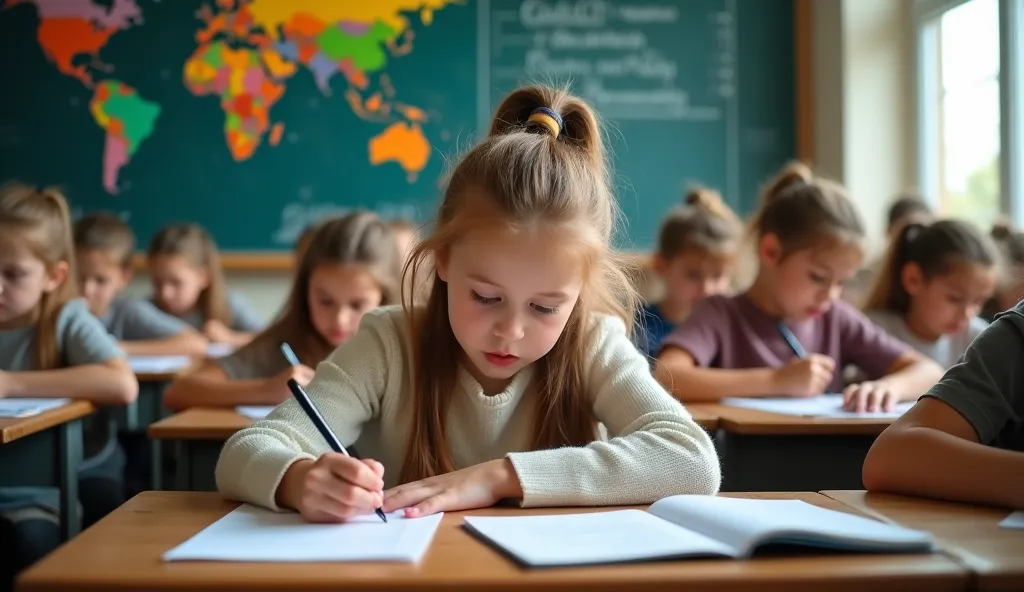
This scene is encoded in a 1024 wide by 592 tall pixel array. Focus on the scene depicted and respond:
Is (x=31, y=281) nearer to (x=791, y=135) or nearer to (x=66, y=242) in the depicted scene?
(x=66, y=242)

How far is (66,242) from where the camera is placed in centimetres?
247

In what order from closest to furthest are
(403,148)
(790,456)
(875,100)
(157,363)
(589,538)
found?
1. (589,538)
2. (790,456)
3. (157,363)
4. (875,100)
5. (403,148)

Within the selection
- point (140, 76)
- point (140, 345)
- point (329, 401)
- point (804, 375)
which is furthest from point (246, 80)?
point (329, 401)

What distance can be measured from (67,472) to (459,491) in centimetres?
128

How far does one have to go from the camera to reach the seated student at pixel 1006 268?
283 cm

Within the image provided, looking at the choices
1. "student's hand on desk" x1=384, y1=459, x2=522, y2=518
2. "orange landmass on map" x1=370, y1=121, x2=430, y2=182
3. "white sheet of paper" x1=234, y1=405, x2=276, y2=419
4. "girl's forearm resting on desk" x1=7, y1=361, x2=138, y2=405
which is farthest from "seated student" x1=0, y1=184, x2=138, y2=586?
"orange landmass on map" x1=370, y1=121, x2=430, y2=182

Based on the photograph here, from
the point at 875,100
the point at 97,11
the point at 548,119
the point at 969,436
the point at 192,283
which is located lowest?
the point at 969,436

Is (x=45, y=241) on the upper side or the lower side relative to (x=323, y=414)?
upper

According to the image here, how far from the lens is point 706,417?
1.97 metres

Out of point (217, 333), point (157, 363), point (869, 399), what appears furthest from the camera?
point (217, 333)

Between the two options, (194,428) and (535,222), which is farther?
(194,428)

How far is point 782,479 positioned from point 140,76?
→ 383 cm

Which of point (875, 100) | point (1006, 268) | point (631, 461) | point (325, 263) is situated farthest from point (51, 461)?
point (875, 100)

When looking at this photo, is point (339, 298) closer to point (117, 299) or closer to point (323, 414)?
point (323, 414)
